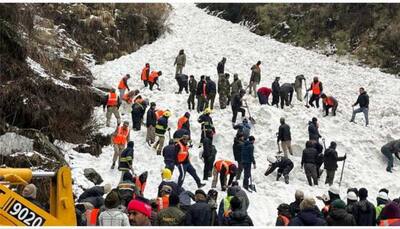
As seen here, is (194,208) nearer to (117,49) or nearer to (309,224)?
(309,224)

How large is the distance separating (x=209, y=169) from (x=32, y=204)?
8727 mm

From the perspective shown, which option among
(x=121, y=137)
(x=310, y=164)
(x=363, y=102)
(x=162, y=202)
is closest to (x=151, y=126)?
(x=121, y=137)

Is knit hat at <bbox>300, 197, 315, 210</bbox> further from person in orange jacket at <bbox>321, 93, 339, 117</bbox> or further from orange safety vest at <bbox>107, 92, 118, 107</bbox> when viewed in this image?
person in orange jacket at <bbox>321, 93, 339, 117</bbox>

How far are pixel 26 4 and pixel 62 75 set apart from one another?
364 cm

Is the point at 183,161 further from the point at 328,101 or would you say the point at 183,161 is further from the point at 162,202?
the point at 328,101

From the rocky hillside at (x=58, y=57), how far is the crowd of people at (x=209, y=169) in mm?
1568

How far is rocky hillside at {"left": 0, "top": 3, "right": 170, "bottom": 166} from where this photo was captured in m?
14.7

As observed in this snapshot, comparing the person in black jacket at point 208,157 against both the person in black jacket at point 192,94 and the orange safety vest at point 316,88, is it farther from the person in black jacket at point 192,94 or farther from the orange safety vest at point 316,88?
the orange safety vest at point 316,88

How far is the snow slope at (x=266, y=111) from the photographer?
565 inches

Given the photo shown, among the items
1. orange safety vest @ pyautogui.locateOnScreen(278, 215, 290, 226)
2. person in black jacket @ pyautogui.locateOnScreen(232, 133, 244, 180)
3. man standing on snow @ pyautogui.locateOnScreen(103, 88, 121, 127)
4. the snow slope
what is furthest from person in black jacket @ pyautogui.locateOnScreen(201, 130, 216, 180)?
orange safety vest @ pyautogui.locateOnScreen(278, 215, 290, 226)

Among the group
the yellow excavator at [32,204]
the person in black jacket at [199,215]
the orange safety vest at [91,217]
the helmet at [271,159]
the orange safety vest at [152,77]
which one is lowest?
the helmet at [271,159]

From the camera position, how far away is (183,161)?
13.1 meters

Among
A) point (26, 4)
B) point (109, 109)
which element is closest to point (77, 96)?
point (109, 109)

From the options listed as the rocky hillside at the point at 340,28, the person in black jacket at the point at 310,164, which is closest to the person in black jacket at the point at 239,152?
the person in black jacket at the point at 310,164
